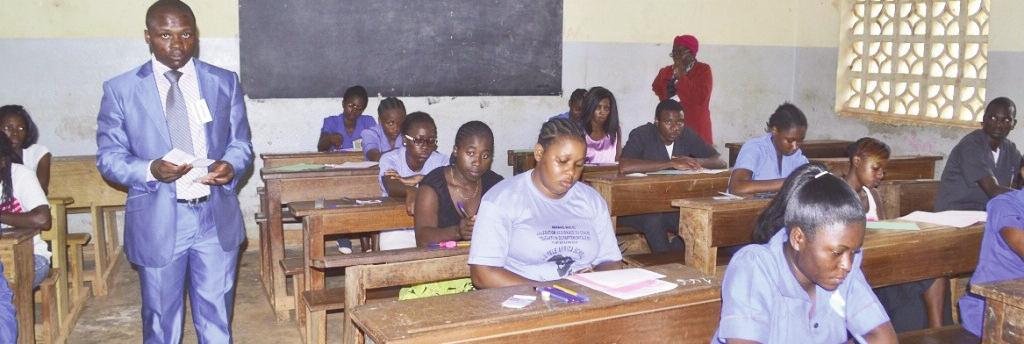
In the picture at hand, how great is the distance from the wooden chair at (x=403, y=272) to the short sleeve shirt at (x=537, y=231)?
0.38 meters

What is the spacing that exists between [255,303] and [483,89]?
285 centimetres

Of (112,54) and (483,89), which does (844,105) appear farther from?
(112,54)

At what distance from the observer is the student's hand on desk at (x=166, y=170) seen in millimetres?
2658

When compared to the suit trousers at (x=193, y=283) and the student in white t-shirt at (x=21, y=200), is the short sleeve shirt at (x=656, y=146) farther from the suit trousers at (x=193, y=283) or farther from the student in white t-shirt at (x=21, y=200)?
the student in white t-shirt at (x=21, y=200)

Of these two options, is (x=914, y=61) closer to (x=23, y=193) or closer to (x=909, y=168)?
(x=909, y=168)

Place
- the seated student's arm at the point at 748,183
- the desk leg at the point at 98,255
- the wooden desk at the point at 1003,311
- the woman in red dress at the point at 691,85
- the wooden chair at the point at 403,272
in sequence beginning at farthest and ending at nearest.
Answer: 1. the woman in red dress at the point at 691,85
2. the desk leg at the point at 98,255
3. the seated student's arm at the point at 748,183
4. the wooden chair at the point at 403,272
5. the wooden desk at the point at 1003,311

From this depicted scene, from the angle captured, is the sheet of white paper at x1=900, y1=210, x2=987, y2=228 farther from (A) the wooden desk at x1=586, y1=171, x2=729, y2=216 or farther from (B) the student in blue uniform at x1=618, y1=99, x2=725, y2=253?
(B) the student in blue uniform at x1=618, y1=99, x2=725, y2=253

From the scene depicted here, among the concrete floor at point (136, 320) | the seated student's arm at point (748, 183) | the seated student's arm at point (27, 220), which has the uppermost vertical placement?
the seated student's arm at point (748, 183)

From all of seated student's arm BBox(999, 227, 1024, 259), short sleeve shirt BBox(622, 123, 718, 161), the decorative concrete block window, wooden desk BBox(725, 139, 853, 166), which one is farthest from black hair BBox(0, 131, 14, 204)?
the decorative concrete block window

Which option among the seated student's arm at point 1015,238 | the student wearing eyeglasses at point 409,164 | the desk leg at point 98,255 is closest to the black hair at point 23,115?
the desk leg at point 98,255

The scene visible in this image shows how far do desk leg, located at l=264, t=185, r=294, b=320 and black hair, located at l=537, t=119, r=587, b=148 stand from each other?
2156 millimetres

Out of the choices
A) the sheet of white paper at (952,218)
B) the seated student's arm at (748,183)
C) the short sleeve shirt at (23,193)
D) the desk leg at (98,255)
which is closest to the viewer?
the sheet of white paper at (952,218)

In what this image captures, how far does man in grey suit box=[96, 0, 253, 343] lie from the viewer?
2.74 meters

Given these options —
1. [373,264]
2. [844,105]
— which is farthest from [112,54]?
[844,105]
